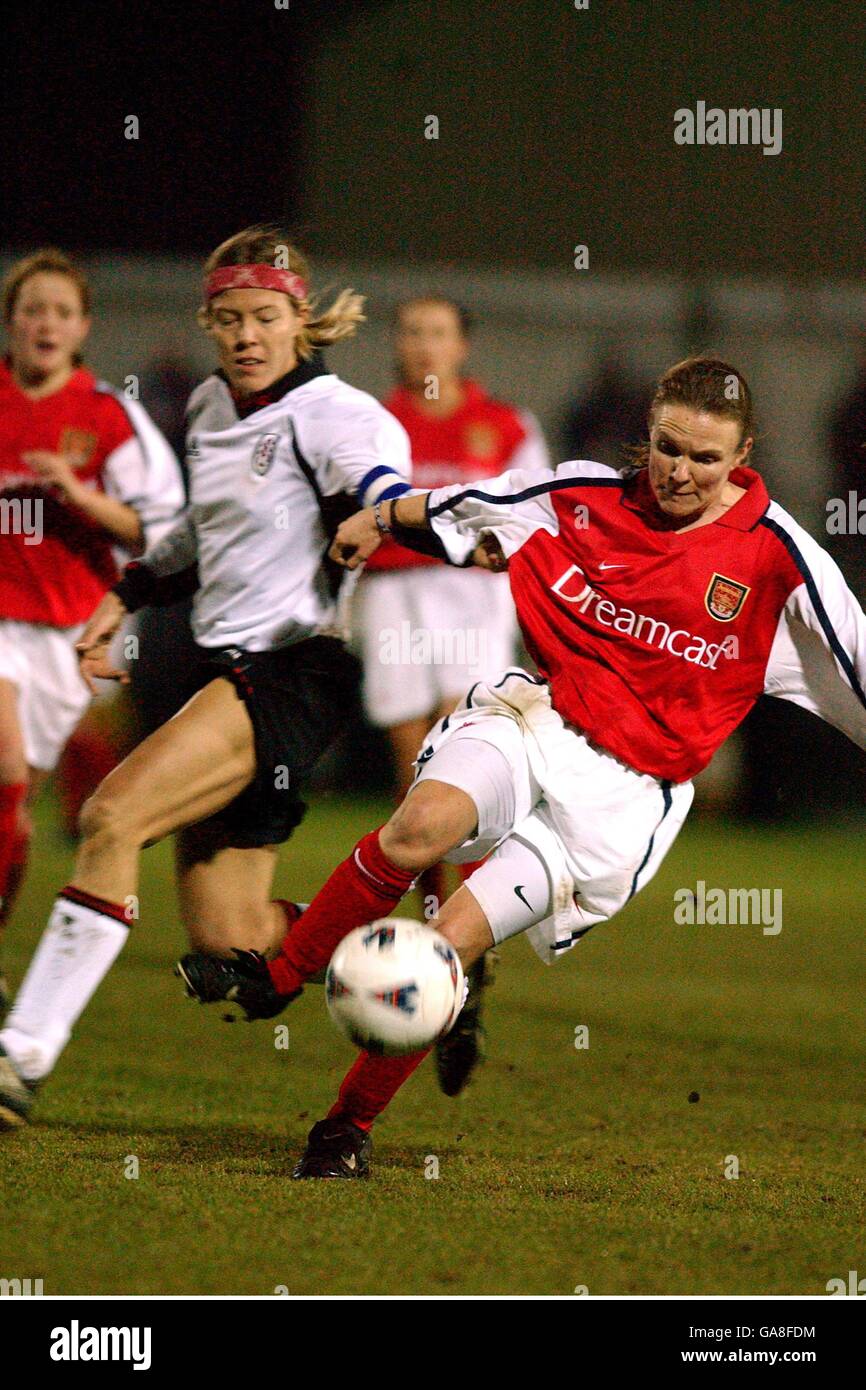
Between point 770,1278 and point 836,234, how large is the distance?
36.2 feet

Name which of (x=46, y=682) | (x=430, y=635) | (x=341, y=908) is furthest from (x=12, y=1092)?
(x=430, y=635)

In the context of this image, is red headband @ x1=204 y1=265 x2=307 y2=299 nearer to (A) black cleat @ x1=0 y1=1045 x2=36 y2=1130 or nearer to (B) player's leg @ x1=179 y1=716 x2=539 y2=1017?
(B) player's leg @ x1=179 y1=716 x2=539 y2=1017

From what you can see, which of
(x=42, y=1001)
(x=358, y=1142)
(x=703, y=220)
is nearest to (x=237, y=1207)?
(x=358, y=1142)

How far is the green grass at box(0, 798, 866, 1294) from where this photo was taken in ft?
11.8

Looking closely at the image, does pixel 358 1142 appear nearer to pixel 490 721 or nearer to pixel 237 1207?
pixel 237 1207

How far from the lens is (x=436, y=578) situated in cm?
912

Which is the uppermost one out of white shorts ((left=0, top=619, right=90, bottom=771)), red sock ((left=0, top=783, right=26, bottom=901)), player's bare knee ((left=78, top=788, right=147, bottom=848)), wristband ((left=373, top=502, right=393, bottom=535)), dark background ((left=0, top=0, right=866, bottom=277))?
dark background ((left=0, top=0, right=866, bottom=277))

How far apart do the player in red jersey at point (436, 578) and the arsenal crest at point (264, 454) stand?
10.5ft

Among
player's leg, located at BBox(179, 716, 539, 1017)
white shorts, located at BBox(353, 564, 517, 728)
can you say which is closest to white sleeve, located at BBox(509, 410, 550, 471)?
white shorts, located at BBox(353, 564, 517, 728)

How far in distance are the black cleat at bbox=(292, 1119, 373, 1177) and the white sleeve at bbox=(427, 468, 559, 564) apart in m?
1.44

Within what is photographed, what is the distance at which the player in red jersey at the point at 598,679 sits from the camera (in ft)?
14.2

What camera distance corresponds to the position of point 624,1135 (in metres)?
5.07

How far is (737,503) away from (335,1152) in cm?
187

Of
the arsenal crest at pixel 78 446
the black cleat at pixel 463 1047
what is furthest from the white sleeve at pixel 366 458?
the arsenal crest at pixel 78 446
